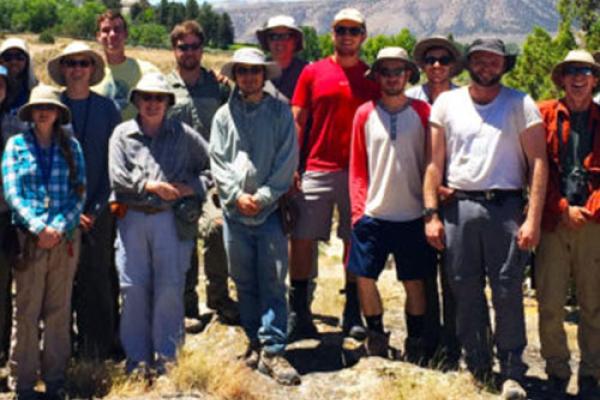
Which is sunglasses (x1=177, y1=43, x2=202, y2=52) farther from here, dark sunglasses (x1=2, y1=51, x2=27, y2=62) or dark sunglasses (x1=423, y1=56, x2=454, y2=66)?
dark sunglasses (x1=423, y1=56, x2=454, y2=66)

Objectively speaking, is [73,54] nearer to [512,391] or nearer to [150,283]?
[150,283]

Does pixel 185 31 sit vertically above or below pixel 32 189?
above

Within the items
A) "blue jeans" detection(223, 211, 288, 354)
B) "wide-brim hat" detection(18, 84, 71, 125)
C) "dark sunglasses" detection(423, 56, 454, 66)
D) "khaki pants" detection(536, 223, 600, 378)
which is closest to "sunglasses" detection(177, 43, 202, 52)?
"wide-brim hat" detection(18, 84, 71, 125)

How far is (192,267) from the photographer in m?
8.10

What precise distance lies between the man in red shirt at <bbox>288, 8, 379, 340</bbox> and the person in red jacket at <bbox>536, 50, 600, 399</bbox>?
1631 mm

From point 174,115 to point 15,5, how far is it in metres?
150

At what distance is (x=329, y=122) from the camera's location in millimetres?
7176

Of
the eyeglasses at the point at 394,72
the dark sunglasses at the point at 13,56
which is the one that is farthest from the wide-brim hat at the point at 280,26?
the dark sunglasses at the point at 13,56

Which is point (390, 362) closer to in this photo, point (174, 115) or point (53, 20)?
point (174, 115)

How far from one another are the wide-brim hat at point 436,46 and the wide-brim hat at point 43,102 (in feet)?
9.76

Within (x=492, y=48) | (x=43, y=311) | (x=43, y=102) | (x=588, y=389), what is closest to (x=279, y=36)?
(x=492, y=48)

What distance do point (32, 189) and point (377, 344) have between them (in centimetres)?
311

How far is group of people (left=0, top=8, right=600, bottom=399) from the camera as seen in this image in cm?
607

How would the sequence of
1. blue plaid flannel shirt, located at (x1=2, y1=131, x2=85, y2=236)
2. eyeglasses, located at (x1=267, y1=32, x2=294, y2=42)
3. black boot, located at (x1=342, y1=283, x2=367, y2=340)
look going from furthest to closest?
eyeglasses, located at (x1=267, y1=32, x2=294, y2=42) → black boot, located at (x1=342, y1=283, x2=367, y2=340) → blue plaid flannel shirt, located at (x1=2, y1=131, x2=85, y2=236)
